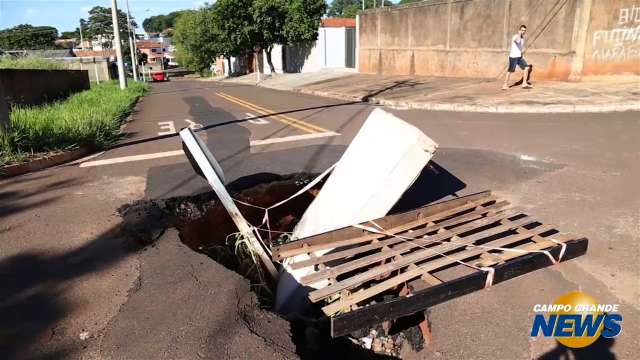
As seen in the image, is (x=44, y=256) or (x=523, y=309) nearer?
(x=523, y=309)

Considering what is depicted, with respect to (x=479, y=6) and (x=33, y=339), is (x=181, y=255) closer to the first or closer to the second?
(x=33, y=339)

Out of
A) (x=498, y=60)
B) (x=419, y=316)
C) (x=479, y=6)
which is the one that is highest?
(x=479, y=6)

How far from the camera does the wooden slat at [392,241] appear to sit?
346 centimetres

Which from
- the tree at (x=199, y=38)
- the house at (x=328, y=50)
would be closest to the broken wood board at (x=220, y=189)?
the house at (x=328, y=50)

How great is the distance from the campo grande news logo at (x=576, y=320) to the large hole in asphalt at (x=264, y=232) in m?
0.86

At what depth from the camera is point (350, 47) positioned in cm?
3247

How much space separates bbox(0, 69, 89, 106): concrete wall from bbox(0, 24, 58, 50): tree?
83.6 meters

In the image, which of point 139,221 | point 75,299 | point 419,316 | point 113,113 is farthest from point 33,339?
point 113,113

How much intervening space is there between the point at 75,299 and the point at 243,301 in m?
1.23

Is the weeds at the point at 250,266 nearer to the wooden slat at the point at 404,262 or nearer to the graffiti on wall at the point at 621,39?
the wooden slat at the point at 404,262

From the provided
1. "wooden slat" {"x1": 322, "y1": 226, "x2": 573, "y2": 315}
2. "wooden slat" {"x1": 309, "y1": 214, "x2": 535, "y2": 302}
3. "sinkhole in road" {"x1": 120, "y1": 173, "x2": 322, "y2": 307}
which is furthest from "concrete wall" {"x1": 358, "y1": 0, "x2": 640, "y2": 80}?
"wooden slat" {"x1": 322, "y1": 226, "x2": 573, "y2": 315}

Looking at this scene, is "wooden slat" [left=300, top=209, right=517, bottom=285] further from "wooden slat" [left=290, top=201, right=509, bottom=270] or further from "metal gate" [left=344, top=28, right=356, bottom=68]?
"metal gate" [left=344, top=28, right=356, bottom=68]

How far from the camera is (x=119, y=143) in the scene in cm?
956

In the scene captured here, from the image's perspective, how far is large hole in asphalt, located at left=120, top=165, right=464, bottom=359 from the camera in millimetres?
3193
